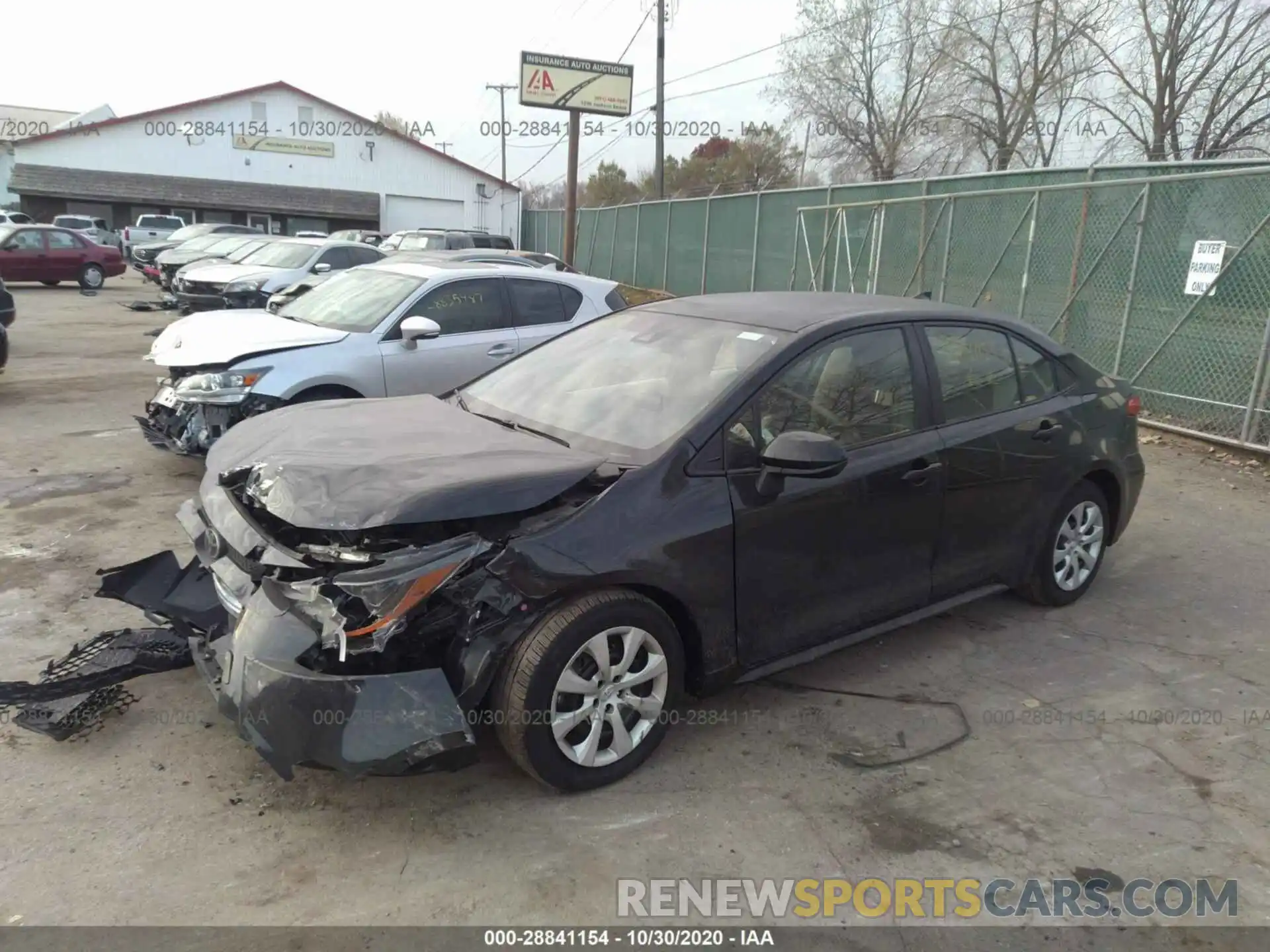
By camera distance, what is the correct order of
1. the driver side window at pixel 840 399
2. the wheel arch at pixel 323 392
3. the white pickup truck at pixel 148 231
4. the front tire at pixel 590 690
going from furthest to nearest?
1. the white pickup truck at pixel 148 231
2. the wheel arch at pixel 323 392
3. the driver side window at pixel 840 399
4. the front tire at pixel 590 690

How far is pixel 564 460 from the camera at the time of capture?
325 cm

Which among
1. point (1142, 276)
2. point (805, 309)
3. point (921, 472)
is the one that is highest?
point (1142, 276)

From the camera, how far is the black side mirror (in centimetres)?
325

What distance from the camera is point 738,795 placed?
10.5 ft

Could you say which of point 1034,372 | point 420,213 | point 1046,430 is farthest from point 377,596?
point 420,213

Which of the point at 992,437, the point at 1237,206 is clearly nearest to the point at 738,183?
the point at 1237,206

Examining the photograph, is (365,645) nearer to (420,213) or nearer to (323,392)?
(323,392)

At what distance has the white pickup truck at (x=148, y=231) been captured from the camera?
30.7m

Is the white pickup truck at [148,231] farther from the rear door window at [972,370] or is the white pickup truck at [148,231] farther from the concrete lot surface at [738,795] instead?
the rear door window at [972,370]

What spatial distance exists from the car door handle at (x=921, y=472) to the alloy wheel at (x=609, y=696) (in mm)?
1395

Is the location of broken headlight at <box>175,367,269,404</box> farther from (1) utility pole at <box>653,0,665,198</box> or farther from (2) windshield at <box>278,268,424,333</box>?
(1) utility pole at <box>653,0,665,198</box>

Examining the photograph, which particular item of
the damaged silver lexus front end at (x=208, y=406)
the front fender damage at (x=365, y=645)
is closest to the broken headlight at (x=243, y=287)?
the damaged silver lexus front end at (x=208, y=406)

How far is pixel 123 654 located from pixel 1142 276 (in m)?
9.33

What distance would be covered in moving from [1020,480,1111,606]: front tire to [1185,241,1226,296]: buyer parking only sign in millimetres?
4659
